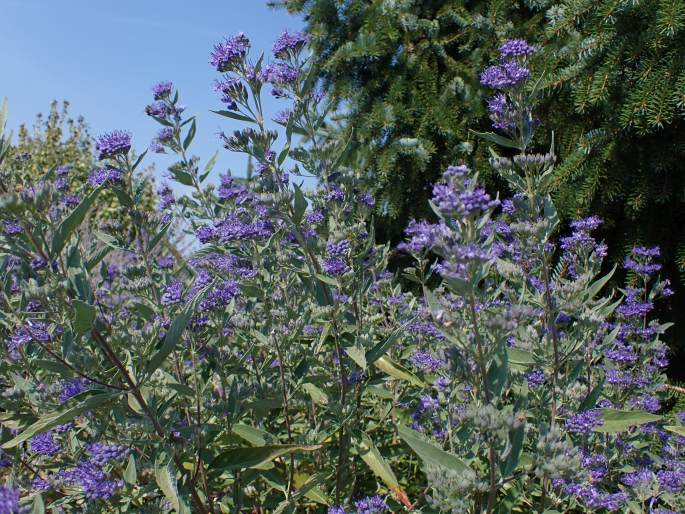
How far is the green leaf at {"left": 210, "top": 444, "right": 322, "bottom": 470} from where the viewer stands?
2.15 m

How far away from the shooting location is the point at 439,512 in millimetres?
2150

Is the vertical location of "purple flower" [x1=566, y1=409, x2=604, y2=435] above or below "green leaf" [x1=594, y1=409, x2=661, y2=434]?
above

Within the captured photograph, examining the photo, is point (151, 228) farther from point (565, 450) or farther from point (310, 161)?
point (565, 450)

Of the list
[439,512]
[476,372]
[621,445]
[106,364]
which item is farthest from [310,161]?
[621,445]

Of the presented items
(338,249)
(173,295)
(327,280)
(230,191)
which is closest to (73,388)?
(173,295)

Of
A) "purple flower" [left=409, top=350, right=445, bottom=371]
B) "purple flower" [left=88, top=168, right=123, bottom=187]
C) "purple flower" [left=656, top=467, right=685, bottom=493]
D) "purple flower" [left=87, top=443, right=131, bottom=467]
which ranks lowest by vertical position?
"purple flower" [left=656, top=467, right=685, bottom=493]

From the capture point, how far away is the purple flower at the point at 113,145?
3.06 m

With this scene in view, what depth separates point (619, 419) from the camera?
2.33m

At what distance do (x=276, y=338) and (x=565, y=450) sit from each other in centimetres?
146

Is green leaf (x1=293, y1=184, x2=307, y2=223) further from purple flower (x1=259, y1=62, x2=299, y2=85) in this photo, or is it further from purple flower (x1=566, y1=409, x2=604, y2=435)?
purple flower (x1=566, y1=409, x2=604, y2=435)

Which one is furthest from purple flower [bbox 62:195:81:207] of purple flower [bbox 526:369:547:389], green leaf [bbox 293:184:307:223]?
purple flower [bbox 526:369:547:389]

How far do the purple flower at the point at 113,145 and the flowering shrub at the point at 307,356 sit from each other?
13mm

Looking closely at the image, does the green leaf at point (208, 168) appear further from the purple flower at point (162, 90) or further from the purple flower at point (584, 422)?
the purple flower at point (584, 422)

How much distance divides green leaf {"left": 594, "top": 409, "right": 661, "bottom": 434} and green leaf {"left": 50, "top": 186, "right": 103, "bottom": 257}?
2.10 meters
